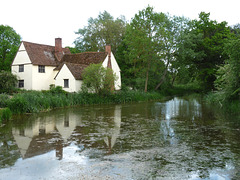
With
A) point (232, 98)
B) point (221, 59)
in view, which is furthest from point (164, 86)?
point (232, 98)

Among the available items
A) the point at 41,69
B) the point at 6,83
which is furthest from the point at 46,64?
the point at 6,83

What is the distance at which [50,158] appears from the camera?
655cm

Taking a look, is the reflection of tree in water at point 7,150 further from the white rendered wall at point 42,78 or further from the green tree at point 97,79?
the white rendered wall at point 42,78

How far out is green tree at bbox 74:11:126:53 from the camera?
4412 cm

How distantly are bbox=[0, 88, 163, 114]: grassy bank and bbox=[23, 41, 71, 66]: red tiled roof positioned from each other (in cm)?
862

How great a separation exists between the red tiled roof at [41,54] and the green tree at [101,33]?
1160cm

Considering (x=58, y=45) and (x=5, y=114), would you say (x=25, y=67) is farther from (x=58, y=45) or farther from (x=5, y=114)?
(x=5, y=114)

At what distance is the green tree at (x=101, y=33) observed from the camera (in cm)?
4412

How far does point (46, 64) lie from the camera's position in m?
33.0

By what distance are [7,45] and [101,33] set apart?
17.1 meters

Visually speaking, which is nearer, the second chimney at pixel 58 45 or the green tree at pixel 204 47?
the green tree at pixel 204 47

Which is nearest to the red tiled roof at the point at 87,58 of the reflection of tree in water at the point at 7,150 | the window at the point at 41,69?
the window at the point at 41,69

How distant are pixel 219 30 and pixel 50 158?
1425 inches

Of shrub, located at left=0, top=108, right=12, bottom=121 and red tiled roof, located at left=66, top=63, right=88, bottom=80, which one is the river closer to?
shrub, located at left=0, top=108, right=12, bottom=121
